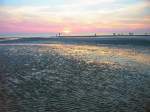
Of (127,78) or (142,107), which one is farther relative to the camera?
(127,78)

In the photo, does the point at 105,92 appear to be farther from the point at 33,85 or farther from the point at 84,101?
the point at 33,85

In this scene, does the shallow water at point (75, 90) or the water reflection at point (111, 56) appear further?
the water reflection at point (111, 56)

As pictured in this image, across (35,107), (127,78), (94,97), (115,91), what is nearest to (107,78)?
(127,78)

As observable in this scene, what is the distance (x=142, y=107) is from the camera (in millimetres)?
21453

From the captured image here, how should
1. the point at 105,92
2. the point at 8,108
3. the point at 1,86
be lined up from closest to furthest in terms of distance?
the point at 8,108
the point at 105,92
the point at 1,86

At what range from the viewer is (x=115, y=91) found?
2652 cm

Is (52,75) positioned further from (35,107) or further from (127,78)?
(35,107)

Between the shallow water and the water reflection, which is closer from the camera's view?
the shallow water

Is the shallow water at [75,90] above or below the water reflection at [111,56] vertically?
below

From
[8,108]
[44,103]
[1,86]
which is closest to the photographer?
[8,108]

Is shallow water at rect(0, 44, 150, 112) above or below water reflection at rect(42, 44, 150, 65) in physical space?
below

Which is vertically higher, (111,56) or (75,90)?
(111,56)

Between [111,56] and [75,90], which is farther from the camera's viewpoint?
[111,56]

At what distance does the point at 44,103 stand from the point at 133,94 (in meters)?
8.35
